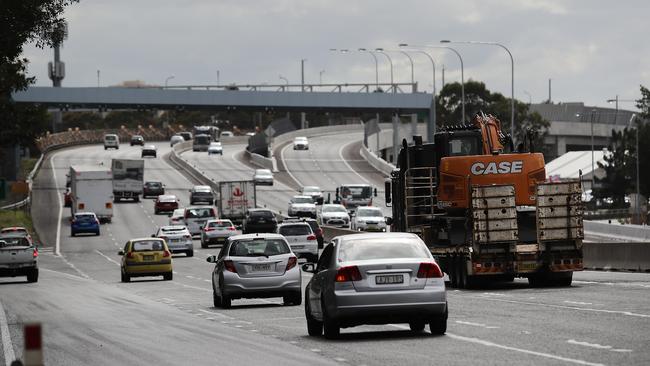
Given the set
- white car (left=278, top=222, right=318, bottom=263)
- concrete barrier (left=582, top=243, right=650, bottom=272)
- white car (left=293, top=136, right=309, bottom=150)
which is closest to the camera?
concrete barrier (left=582, top=243, right=650, bottom=272)

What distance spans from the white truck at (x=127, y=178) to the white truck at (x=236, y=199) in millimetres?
20151

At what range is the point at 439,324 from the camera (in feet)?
66.4

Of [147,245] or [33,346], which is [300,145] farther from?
[33,346]

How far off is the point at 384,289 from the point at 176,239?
45.1 metres

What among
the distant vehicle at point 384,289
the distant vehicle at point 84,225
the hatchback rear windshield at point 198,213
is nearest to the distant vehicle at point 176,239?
the hatchback rear windshield at point 198,213

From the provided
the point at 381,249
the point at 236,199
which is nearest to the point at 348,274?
the point at 381,249

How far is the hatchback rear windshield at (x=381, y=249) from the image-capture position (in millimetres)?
20250

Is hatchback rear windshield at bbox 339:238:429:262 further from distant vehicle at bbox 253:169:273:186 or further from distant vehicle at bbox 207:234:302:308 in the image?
distant vehicle at bbox 253:169:273:186

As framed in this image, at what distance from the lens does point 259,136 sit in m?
168

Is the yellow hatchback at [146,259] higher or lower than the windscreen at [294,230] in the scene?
lower

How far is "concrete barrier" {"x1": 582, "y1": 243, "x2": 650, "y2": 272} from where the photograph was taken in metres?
41.3

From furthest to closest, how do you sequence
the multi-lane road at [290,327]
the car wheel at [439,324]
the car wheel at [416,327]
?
the car wheel at [416,327]
the car wheel at [439,324]
the multi-lane road at [290,327]

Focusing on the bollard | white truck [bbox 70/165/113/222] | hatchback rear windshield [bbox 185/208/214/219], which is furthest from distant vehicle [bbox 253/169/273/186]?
the bollard

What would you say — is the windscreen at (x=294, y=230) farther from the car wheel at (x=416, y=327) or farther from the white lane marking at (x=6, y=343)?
the car wheel at (x=416, y=327)
